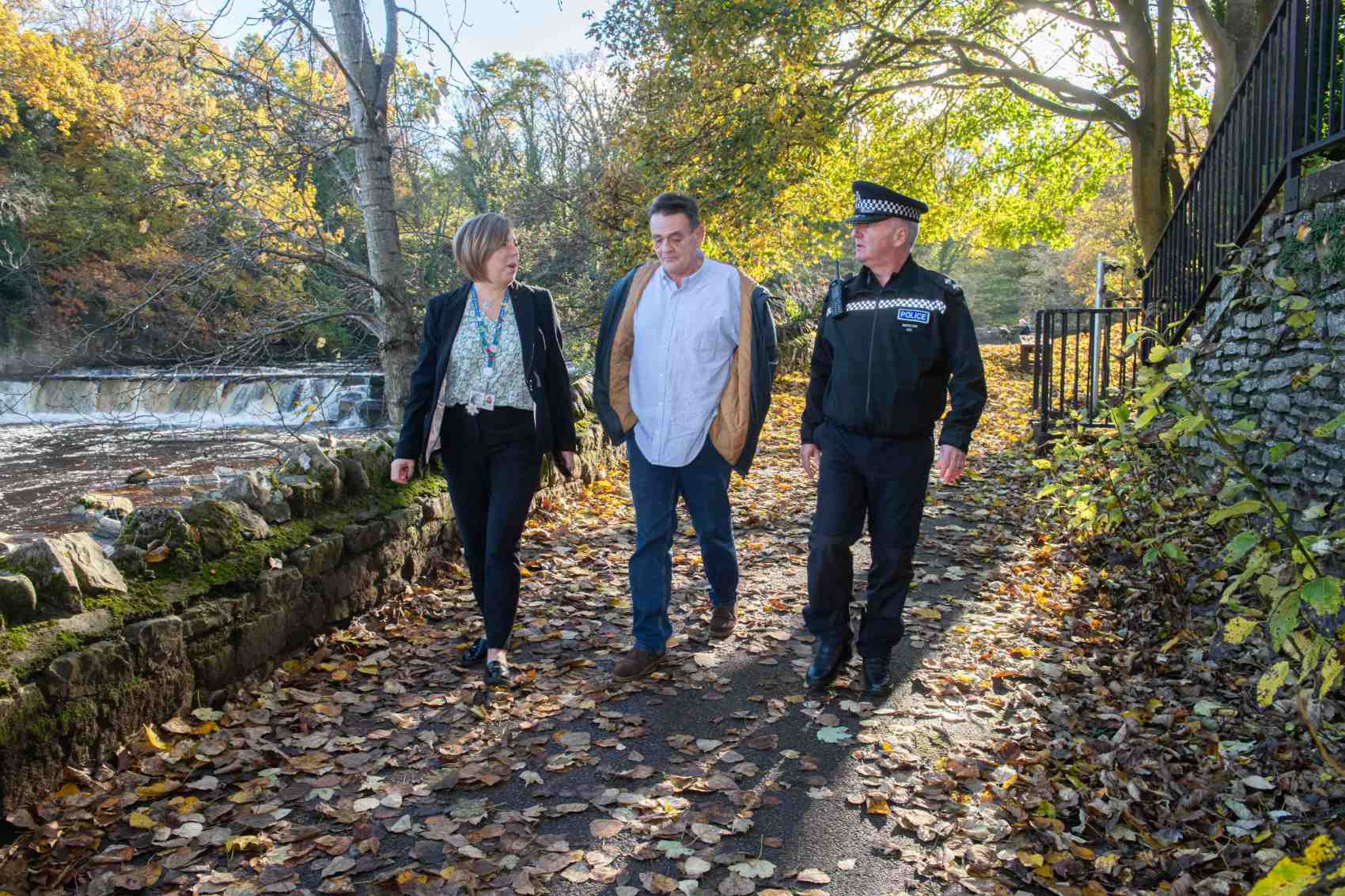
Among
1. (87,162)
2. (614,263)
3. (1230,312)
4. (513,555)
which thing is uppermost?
(87,162)

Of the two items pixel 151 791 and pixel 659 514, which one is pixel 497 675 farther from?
pixel 151 791

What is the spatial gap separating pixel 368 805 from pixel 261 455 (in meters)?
10.3

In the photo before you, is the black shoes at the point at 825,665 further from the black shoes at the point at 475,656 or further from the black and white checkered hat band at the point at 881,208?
the black and white checkered hat band at the point at 881,208

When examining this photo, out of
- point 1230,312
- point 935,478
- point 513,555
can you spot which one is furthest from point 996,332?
point 513,555

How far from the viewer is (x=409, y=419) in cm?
400

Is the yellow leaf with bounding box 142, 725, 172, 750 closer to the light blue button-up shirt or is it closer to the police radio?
the light blue button-up shirt

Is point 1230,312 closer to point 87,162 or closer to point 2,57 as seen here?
point 2,57

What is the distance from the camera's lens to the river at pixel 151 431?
8852 mm

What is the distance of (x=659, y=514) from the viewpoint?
163 inches

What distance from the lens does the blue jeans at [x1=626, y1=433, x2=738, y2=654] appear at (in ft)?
13.5

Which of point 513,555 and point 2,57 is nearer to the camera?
point 513,555

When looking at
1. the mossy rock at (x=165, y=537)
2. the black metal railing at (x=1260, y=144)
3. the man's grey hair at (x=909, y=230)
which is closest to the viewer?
the mossy rock at (x=165, y=537)

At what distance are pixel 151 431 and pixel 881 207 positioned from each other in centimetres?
549

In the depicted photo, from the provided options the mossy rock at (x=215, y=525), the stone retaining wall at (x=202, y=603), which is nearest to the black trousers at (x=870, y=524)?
the stone retaining wall at (x=202, y=603)
